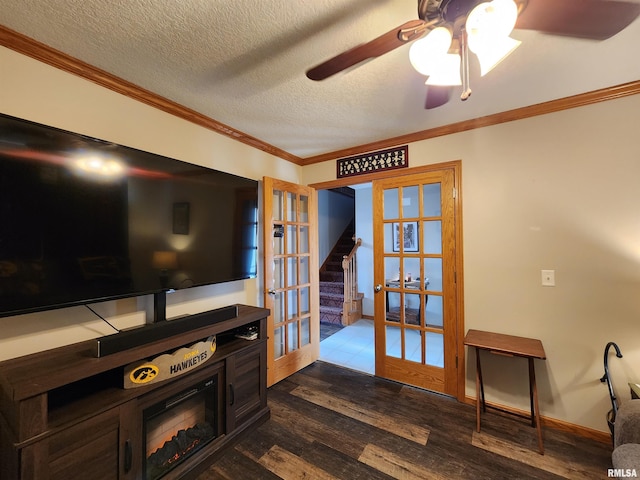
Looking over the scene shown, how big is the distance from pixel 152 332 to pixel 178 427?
697 millimetres

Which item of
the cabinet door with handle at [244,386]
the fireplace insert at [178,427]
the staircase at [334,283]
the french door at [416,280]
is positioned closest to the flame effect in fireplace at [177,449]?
the fireplace insert at [178,427]

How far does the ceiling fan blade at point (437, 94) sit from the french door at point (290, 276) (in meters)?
1.57

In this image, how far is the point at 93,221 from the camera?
4.44 feet

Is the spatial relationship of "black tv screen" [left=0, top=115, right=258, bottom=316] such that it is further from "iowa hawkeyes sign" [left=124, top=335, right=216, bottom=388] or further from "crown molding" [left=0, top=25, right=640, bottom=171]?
"crown molding" [left=0, top=25, right=640, bottom=171]

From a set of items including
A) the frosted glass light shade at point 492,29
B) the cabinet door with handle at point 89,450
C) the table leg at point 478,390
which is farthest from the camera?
the table leg at point 478,390

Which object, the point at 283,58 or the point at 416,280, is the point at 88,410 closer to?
the point at 283,58

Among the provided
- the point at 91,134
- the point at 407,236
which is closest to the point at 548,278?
the point at 407,236

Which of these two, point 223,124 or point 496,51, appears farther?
point 223,124

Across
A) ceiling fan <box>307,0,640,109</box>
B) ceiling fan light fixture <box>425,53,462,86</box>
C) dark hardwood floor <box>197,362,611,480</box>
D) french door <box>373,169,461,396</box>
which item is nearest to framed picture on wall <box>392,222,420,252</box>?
french door <box>373,169,461,396</box>

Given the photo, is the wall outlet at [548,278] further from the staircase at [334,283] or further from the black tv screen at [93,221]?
the staircase at [334,283]

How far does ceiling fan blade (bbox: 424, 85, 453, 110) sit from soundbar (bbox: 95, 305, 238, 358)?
1.84 m

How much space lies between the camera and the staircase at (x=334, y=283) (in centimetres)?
470

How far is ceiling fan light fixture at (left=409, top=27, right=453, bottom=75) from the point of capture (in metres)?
0.95

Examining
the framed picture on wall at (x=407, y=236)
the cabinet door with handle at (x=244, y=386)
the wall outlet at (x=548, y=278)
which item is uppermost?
the framed picture on wall at (x=407, y=236)
